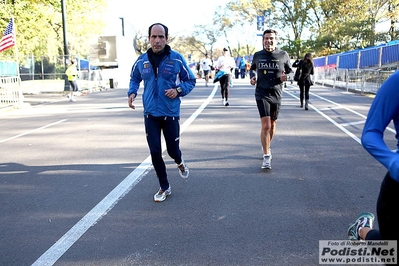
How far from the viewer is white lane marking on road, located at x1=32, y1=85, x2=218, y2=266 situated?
376 cm

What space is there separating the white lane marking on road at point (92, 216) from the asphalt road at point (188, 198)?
13 mm

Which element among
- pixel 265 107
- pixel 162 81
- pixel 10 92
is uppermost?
pixel 162 81

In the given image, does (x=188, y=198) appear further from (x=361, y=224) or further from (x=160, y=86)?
(x=361, y=224)

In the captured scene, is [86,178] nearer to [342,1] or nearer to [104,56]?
[104,56]

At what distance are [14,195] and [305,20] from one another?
47.5 m

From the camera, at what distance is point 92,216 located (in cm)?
471

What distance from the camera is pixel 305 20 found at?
161 ft

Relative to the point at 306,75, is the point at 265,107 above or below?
below

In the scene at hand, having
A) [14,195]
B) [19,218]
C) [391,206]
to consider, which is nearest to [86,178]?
[14,195]

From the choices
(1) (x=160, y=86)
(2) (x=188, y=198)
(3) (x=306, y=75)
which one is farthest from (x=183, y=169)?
(3) (x=306, y=75)

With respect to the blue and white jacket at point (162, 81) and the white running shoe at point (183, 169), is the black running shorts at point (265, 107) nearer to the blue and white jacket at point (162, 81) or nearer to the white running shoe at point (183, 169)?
the white running shoe at point (183, 169)

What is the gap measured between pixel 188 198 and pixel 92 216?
46.1 inches

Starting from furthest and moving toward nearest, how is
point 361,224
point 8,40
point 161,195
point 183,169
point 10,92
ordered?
point 10,92
point 8,40
point 183,169
point 161,195
point 361,224

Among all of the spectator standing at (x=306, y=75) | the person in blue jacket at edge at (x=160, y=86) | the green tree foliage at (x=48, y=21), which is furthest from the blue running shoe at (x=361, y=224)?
the green tree foliage at (x=48, y=21)
